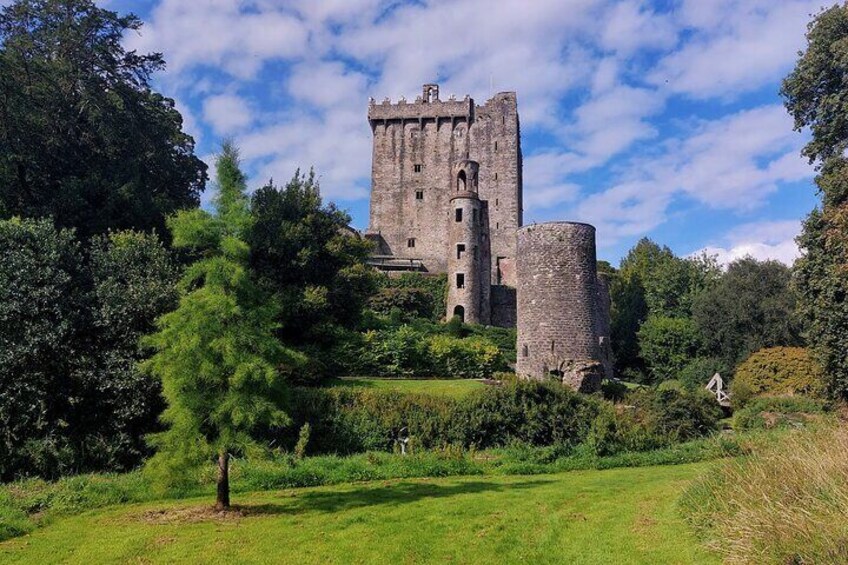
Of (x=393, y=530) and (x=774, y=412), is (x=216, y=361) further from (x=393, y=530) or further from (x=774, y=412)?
(x=774, y=412)

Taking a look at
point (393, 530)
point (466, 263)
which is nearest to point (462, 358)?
point (466, 263)

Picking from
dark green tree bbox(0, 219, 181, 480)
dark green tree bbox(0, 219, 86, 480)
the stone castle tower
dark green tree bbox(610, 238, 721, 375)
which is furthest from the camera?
the stone castle tower

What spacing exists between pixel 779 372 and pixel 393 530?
26.3 metres

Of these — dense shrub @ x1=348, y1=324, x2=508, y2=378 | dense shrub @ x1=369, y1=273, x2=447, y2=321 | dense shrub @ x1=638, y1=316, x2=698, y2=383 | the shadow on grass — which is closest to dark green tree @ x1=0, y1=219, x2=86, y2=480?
the shadow on grass

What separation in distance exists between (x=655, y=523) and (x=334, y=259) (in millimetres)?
19345

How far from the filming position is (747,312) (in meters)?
38.8

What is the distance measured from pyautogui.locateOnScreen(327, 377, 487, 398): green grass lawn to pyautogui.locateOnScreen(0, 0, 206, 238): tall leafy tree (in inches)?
431

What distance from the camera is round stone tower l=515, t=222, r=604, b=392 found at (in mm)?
24188

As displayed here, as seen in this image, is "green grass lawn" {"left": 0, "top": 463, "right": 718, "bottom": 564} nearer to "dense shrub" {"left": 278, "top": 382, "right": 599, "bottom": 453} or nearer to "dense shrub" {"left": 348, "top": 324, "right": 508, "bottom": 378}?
"dense shrub" {"left": 278, "top": 382, "right": 599, "bottom": 453}

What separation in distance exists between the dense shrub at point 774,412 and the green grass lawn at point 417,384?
28.0 feet

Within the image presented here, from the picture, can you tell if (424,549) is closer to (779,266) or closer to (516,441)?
(516,441)

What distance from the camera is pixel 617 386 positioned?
83.1 feet

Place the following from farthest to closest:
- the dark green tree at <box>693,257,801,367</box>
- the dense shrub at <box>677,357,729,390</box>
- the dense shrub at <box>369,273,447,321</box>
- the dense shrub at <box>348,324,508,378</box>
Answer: the dense shrub at <box>369,273,447,321</box> < the dark green tree at <box>693,257,801,367</box> < the dense shrub at <box>677,357,729,390</box> < the dense shrub at <box>348,324,508,378</box>

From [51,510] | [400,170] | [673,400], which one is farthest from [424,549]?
[400,170]
